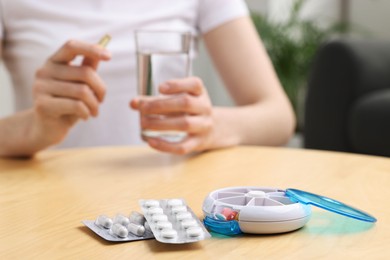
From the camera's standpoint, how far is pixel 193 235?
572 mm

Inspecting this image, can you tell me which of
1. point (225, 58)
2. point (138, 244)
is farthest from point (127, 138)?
point (138, 244)

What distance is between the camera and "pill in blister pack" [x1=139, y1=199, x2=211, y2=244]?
1.87ft

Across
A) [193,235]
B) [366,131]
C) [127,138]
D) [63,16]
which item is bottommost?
[366,131]

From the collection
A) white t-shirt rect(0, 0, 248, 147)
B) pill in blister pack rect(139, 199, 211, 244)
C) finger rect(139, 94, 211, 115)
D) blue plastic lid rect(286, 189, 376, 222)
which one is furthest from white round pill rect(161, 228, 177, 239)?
white t-shirt rect(0, 0, 248, 147)

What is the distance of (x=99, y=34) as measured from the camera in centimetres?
142

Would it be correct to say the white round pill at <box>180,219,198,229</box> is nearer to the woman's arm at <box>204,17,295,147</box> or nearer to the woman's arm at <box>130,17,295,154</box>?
the woman's arm at <box>130,17,295,154</box>

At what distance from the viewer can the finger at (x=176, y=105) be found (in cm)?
101

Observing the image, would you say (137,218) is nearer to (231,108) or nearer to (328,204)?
(328,204)

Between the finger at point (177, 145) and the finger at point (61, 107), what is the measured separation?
0.10 metres

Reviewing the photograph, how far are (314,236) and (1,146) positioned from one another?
0.63 m

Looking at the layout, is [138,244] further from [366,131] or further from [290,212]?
[366,131]

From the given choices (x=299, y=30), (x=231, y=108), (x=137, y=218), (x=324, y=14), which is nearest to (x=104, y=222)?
(x=137, y=218)

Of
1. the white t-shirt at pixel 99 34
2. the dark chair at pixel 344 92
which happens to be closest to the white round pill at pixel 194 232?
the white t-shirt at pixel 99 34

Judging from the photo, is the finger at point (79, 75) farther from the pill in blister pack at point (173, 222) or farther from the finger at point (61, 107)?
the pill in blister pack at point (173, 222)
